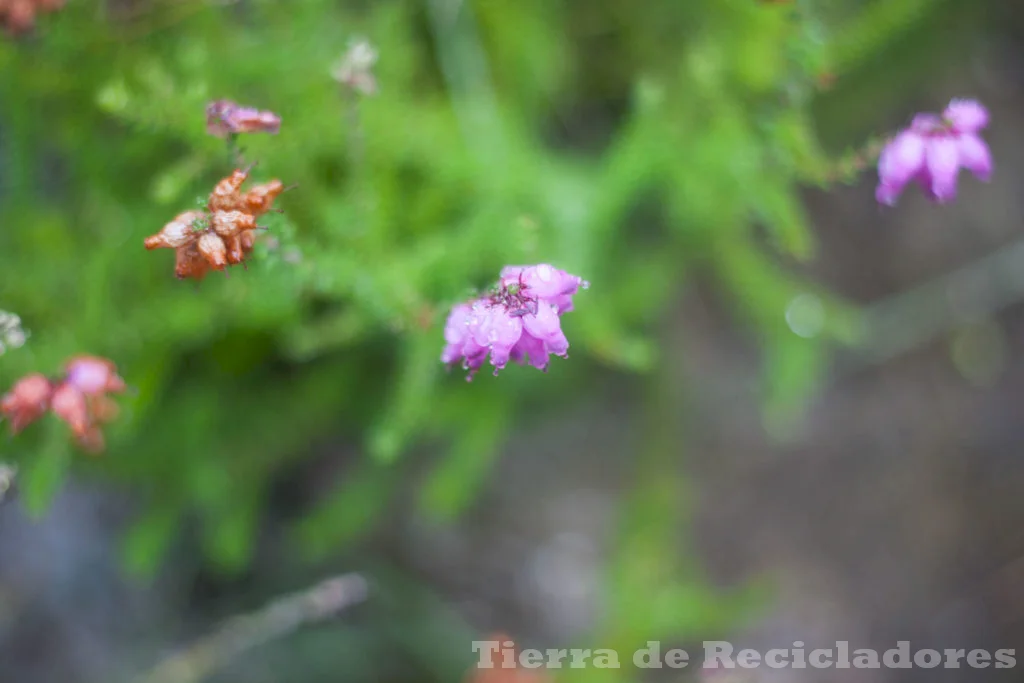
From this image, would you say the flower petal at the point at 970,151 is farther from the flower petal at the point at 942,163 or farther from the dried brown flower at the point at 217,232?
the dried brown flower at the point at 217,232

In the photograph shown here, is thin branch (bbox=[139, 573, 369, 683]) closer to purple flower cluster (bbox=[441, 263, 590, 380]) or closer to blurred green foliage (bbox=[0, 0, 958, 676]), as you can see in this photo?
blurred green foliage (bbox=[0, 0, 958, 676])

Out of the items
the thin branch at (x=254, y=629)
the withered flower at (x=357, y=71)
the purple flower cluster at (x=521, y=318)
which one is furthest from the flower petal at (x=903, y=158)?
the thin branch at (x=254, y=629)

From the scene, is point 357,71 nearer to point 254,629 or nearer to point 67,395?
point 67,395

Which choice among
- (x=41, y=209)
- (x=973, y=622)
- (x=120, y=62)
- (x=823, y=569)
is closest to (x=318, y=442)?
(x=41, y=209)

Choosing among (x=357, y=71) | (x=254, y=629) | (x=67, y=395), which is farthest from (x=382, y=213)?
(x=254, y=629)

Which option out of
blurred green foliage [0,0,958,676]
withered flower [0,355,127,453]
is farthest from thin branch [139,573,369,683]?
withered flower [0,355,127,453]
